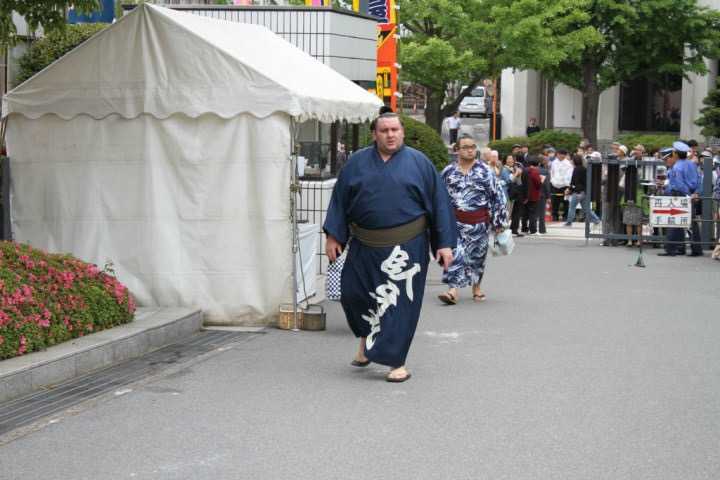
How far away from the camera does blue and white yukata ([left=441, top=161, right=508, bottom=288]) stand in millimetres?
13055

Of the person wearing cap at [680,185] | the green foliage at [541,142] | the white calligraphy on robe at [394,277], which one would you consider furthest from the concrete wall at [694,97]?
the white calligraphy on robe at [394,277]

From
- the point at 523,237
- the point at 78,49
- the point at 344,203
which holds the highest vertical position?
the point at 78,49

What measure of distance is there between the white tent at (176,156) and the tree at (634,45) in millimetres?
27010

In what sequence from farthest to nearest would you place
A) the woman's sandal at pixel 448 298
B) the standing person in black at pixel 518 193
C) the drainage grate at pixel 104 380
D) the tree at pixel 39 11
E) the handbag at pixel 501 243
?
1. the standing person in black at pixel 518 193
2. the handbag at pixel 501 243
3. the woman's sandal at pixel 448 298
4. the tree at pixel 39 11
5. the drainage grate at pixel 104 380

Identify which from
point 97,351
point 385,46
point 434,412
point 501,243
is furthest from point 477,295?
point 385,46

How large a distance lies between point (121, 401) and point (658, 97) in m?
43.1

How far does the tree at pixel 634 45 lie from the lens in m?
40.8

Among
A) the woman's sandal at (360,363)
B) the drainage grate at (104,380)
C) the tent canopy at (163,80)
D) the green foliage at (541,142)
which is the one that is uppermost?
the tent canopy at (163,80)

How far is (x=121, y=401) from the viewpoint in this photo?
802cm

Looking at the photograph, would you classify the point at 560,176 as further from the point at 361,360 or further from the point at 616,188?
the point at 361,360

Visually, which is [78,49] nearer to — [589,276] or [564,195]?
[589,276]

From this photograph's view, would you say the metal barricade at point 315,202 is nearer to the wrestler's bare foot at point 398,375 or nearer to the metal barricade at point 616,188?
the wrestler's bare foot at point 398,375

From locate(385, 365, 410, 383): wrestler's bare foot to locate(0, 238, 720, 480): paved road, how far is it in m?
0.09

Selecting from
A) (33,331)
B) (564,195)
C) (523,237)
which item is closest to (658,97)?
(564,195)
